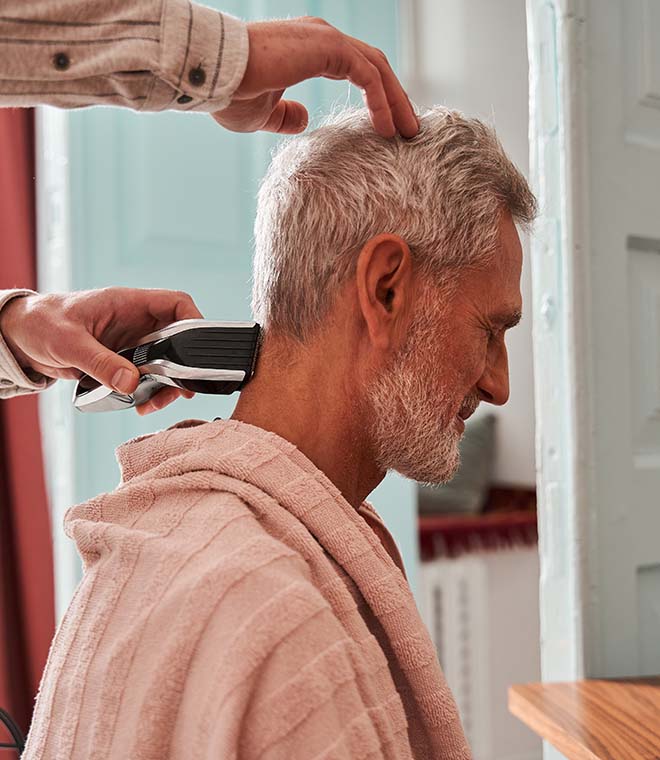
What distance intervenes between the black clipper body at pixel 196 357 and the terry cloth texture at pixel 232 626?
0.23 ft

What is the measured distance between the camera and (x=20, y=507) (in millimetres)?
1891

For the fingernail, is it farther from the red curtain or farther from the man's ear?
the red curtain

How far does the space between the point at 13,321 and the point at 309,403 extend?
38cm

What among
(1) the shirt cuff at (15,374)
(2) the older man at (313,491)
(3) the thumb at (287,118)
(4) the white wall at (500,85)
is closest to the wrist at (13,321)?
(1) the shirt cuff at (15,374)

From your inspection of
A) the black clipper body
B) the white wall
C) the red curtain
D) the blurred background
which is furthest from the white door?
the white wall

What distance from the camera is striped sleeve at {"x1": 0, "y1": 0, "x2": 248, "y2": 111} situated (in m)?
0.70

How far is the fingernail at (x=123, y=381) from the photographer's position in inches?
38.0

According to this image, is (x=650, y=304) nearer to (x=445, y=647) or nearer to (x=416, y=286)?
(x=416, y=286)

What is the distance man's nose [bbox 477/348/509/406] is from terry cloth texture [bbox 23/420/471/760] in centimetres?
26

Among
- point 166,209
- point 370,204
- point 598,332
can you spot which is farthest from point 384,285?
point 166,209

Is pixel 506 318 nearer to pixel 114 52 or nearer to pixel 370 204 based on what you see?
pixel 370 204

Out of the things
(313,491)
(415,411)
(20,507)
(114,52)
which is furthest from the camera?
(20,507)

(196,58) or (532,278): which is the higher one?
(196,58)

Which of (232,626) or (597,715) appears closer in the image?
Result: (232,626)
